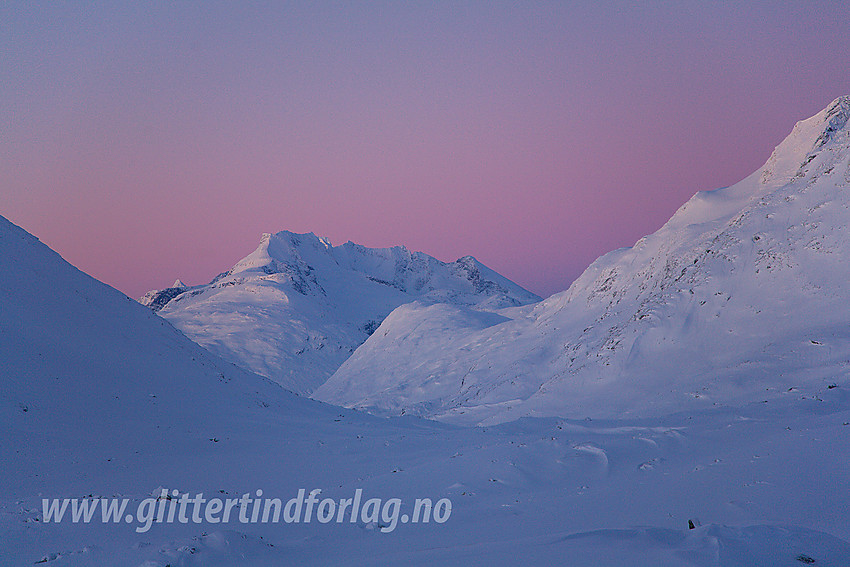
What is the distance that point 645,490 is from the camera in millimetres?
11156

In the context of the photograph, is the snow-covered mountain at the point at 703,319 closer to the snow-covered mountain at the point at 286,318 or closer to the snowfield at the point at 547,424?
the snowfield at the point at 547,424

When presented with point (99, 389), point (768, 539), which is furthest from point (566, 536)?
→ point (99, 389)

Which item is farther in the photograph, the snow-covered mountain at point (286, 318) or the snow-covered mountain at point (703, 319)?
the snow-covered mountain at point (286, 318)

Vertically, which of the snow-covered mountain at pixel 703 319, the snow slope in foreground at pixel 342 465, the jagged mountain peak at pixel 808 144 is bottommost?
the snow slope in foreground at pixel 342 465

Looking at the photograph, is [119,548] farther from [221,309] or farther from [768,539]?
[221,309]

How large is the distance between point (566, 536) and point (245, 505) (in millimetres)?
7983

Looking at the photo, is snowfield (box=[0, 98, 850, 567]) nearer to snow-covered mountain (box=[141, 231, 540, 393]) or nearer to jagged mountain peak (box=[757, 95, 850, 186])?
jagged mountain peak (box=[757, 95, 850, 186])

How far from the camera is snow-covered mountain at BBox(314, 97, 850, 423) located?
24.2 m

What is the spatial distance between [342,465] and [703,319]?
23696 mm

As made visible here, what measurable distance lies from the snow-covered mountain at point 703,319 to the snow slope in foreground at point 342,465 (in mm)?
5287

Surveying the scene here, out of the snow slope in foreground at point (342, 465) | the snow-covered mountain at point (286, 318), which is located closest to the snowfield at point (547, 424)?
the snow slope in foreground at point (342, 465)

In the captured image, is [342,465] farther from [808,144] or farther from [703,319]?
[808,144]

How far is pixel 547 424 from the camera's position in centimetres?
2320

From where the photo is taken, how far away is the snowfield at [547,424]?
8320 mm
